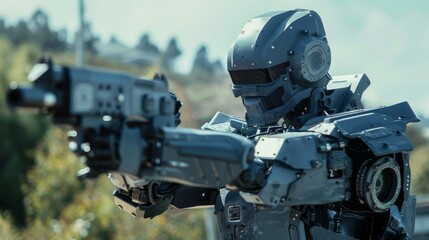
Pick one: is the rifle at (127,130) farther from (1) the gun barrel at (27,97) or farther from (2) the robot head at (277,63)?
(2) the robot head at (277,63)

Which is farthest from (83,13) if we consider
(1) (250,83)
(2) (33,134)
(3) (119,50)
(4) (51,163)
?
(3) (119,50)

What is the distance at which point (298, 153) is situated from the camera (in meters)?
6.65

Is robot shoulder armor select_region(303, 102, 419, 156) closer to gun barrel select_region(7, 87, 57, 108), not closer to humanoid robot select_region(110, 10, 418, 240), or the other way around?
humanoid robot select_region(110, 10, 418, 240)

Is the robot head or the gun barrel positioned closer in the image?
the gun barrel

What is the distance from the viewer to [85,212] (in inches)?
762

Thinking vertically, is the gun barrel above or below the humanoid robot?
above

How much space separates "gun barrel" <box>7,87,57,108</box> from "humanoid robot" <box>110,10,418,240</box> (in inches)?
51.4

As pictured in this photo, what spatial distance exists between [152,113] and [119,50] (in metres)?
71.1

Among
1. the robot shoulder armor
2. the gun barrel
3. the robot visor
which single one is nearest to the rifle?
the gun barrel

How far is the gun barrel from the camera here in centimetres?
515

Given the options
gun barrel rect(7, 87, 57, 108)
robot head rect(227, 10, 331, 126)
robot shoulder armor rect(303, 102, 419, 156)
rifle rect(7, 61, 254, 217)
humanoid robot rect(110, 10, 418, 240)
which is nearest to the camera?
gun barrel rect(7, 87, 57, 108)

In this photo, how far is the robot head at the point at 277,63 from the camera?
7.53 metres

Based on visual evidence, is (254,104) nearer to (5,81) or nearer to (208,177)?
(208,177)

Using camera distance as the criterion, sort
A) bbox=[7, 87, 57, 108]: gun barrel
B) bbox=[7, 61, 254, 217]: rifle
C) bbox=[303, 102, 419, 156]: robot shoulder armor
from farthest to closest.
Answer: bbox=[303, 102, 419, 156]: robot shoulder armor, bbox=[7, 61, 254, 217]: rifle, bbox=[7, 87, 57, 108]: gun barrel
